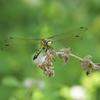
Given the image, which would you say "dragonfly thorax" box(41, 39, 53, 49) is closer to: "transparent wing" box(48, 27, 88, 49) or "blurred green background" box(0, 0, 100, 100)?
"transparent wing" box(48, 27, 88, 49)

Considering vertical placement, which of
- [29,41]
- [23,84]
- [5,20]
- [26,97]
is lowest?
[26,97]

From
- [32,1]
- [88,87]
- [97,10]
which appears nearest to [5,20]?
[32,1]

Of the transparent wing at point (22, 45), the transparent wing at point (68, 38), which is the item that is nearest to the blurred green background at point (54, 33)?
the transparent wing at point (22, 45)

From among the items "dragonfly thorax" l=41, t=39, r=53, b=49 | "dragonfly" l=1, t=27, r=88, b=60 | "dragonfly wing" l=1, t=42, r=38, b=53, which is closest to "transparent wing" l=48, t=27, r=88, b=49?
"dragonfly" l=1, t=27, r=88, b=60

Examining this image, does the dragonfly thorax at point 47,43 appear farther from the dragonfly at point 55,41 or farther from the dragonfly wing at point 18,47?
the dragonfly wing at point 18,47

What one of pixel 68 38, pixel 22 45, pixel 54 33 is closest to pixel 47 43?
pixel 68 38

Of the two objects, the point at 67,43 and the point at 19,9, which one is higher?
the point at 19,9

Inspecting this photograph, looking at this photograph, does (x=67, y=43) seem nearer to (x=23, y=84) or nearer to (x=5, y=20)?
(x=23, y=84)

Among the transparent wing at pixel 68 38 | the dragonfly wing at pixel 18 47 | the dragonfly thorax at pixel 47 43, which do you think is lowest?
the dragonfly thorax at pixel 47 43
